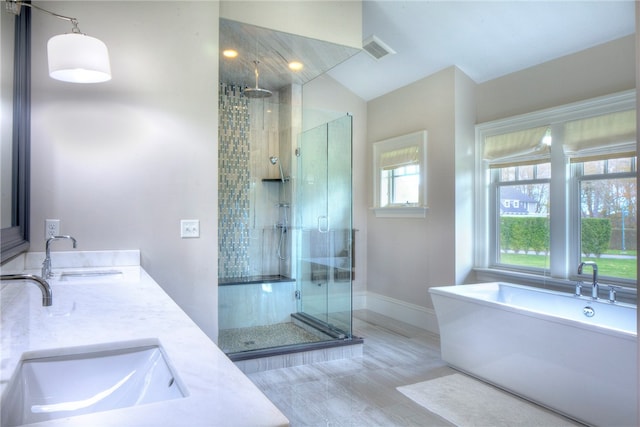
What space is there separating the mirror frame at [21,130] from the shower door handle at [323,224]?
2.64 metres

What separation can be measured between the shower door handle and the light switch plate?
184 cm

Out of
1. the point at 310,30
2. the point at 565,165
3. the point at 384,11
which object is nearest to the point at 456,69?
the point at 384,11

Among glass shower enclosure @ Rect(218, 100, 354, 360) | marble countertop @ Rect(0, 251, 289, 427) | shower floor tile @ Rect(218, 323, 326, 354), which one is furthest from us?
glass shower enclosure @ Rect(218, 100, 354, 360)

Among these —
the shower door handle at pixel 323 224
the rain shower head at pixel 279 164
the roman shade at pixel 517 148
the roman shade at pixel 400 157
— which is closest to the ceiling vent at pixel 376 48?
the roman shade at pixel 400 157

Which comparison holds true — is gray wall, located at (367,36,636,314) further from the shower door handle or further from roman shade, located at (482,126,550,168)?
the shower door handle

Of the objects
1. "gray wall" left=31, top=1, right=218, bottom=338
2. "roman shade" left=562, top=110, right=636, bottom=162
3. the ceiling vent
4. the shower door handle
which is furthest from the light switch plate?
"roman shade" left=562, top=110, right=636, bottom=162

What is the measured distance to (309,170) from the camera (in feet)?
14.8

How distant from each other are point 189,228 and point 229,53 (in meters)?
1.95

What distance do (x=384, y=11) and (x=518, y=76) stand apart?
1.42 m

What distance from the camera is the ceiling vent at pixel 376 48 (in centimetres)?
423

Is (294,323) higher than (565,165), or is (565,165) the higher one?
(565,165)

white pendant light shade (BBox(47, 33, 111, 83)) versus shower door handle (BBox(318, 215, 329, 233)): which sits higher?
white pendant light shade (BBox(47, 33, 111, 83))

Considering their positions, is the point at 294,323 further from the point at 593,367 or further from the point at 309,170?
the point at 593,367

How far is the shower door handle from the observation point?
4.39 metres
